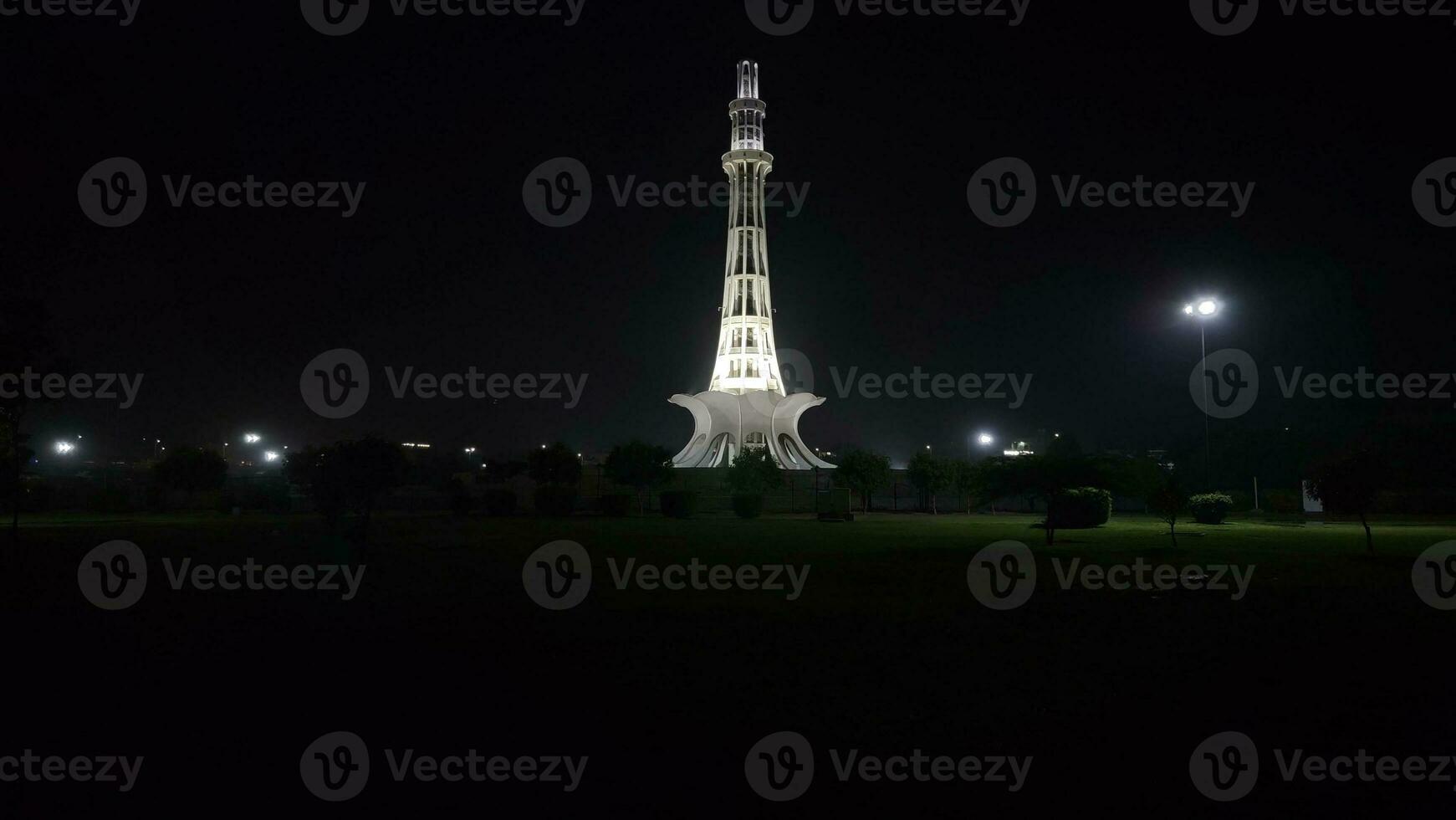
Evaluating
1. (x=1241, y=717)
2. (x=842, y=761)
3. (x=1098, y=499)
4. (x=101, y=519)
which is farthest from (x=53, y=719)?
(x=101, y=519)

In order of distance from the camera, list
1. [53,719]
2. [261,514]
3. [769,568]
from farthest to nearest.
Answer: [261,514], [769,568], [53,719]

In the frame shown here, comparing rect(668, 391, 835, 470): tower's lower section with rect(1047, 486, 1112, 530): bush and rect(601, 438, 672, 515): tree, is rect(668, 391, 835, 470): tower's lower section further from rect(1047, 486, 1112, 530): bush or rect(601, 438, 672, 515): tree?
rect(1047, 486, 1112, 530): bush

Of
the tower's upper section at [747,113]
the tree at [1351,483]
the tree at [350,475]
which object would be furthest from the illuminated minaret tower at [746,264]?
the tree at [350,475]

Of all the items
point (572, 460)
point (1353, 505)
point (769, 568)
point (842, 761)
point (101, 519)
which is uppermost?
point (572, 460)

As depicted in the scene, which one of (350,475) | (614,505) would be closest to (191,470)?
(614,505)

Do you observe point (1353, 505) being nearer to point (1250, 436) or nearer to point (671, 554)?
point (671, 554)

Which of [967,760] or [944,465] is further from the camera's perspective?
[944,465]

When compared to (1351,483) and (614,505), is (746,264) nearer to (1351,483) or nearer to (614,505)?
(614,505)
